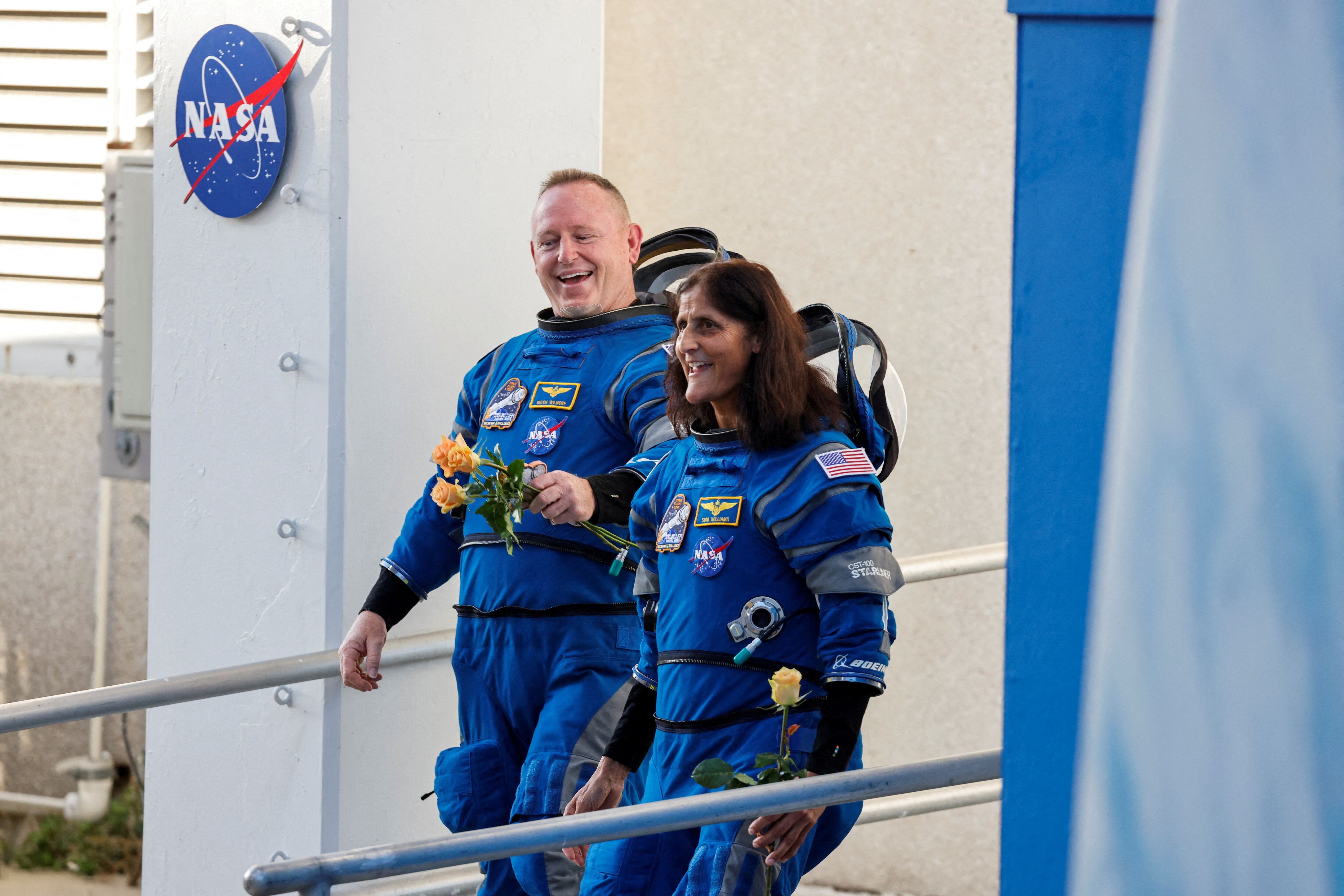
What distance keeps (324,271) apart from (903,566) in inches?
56.6

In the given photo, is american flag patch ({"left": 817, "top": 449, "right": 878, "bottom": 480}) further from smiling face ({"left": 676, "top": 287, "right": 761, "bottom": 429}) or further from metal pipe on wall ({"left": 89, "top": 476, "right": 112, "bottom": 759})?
metal pipe on wall ({"left": 89, "top": 476, "right": 112, "bottom": 759})

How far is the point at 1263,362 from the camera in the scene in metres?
0.77

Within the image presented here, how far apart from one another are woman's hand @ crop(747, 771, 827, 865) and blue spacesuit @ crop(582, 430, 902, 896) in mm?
47

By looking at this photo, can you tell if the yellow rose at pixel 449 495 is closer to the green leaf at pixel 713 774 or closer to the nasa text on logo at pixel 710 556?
the nasa text on logo at pixel 710 556

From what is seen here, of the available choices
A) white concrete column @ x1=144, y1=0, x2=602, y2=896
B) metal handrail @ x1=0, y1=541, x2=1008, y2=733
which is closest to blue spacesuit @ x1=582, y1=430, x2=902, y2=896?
metal handrail @ x1=0, y1=541, x2=1008, y2=733

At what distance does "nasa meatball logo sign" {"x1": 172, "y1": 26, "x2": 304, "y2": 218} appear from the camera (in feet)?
10.6

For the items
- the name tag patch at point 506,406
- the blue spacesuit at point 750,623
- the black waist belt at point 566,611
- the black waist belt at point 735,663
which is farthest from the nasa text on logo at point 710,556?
the name tag patch at point 506,406

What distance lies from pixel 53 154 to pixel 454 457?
373 cm

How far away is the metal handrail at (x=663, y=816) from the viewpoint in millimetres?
1761

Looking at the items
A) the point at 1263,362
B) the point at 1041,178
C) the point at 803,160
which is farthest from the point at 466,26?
the point at 1263,362

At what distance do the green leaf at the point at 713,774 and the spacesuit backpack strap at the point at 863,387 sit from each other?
1.92 ft

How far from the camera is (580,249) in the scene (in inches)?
110

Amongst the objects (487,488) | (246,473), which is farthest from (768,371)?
(246,473)

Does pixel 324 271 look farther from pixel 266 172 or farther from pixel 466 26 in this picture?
pixel 466 26
